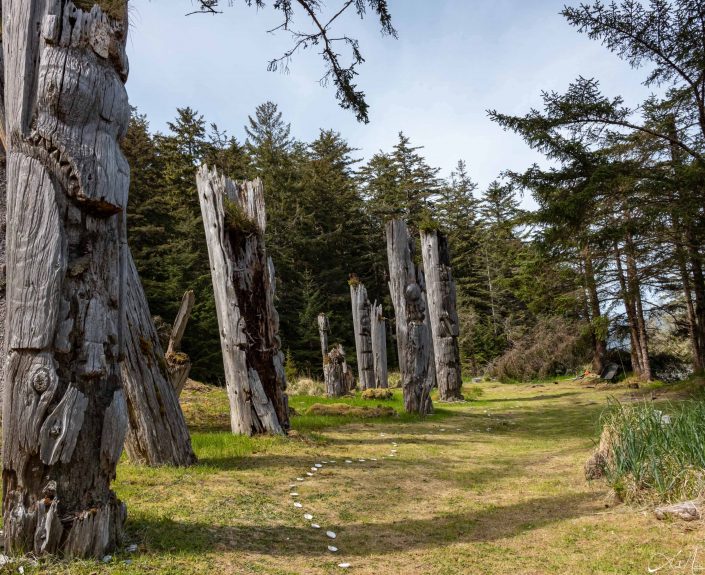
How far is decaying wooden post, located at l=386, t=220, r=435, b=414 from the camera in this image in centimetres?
1080

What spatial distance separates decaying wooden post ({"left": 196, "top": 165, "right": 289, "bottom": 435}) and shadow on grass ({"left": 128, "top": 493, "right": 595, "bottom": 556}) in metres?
3.33

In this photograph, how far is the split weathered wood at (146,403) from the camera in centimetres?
532

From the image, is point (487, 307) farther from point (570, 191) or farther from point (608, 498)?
point (608, 498)

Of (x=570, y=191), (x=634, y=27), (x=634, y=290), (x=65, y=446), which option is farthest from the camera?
(x=634, y=290)

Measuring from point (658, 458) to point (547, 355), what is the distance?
63.1 ft

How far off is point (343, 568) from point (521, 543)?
147 cm

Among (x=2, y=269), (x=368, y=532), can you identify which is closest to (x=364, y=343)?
(x=2, y=269)

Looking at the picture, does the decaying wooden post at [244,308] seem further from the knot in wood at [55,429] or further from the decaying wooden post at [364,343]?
the decaying wooden post at [364,343]

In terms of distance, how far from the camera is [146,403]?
5371 mm

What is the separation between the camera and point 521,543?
3.86 metres

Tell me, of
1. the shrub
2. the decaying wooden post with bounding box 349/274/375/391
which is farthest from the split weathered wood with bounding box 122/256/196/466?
the decaying wooden post with bounding box 349/274/375/391

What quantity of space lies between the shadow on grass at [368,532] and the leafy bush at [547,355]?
18.9 m

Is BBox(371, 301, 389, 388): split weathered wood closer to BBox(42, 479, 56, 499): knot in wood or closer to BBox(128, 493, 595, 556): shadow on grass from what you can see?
BBox(128, 493, 595, 556): shadow on grass

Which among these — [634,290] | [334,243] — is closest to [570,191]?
[634,290]
